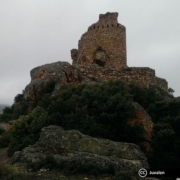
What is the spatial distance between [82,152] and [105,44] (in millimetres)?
15896

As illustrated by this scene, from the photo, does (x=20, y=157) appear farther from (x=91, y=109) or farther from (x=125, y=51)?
(x=125, y=51)

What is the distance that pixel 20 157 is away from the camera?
11.2m

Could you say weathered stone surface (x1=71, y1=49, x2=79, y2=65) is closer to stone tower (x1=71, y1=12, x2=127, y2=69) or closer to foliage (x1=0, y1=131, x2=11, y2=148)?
stone tower (x1=71, y1=12, x2=127, y2=69)

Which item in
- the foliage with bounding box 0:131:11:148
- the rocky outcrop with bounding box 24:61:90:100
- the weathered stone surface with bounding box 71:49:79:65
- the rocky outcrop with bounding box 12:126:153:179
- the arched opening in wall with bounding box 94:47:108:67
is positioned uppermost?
the weathered stone surface with bounding box 71:49:79:65

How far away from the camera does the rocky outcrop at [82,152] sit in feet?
33.2

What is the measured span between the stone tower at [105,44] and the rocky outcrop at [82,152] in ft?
47.3

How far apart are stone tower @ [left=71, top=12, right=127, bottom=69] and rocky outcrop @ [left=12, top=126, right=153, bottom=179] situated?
14.4 m

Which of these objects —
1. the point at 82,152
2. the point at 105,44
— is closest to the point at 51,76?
the point at 105,44

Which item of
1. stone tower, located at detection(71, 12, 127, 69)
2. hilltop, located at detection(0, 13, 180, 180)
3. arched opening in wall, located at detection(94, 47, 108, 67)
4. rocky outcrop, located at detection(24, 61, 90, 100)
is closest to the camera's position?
hilltop, located at detection(0, 13, 180, 180)

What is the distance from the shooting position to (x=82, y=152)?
10594 mm

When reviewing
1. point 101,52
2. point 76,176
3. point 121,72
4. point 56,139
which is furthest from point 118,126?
point 101,52

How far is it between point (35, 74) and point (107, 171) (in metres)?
11.7

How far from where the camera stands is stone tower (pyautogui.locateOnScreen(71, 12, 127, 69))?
82.9 feet

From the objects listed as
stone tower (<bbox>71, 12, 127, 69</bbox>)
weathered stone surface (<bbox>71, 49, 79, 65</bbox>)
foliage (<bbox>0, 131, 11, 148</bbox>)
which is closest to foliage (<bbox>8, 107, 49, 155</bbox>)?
foliage (<bbox>0, 131, 11, 148</bbox>)
